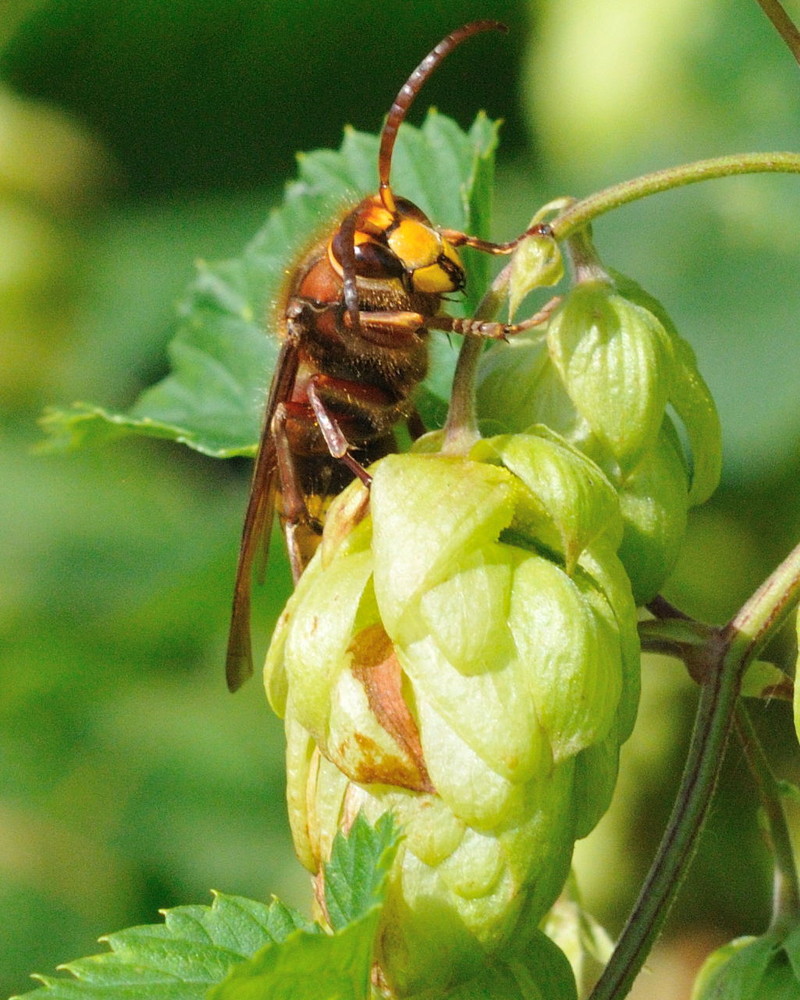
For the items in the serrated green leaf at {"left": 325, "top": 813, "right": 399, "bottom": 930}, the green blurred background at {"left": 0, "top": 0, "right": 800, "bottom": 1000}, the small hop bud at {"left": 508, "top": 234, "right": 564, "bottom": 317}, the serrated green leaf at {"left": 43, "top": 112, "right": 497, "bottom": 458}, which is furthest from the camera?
the green blurred background at {"left": 0, "top": 0, "right": 800, "bottom": 1000}

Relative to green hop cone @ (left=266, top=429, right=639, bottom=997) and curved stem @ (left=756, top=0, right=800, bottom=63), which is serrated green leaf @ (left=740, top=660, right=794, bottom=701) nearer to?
green hop cone @ (left=266, top=429, right=639, bottom=997)

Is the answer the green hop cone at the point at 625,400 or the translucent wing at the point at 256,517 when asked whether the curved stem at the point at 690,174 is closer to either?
the green hop cone at the point at 625,400

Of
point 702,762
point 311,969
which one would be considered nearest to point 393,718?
point 311,969

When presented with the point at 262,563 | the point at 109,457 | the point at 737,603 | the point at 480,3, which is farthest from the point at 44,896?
the point at 480,3

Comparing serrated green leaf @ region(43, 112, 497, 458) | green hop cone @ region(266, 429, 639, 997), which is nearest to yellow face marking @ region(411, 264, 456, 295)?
green hop cone @ region(266, 429, 639, 997)

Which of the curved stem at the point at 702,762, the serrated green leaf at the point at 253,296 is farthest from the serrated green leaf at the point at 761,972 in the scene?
the serrated green leaf at the point at 253,296

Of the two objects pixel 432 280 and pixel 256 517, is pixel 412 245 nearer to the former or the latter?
pixel 432 280
